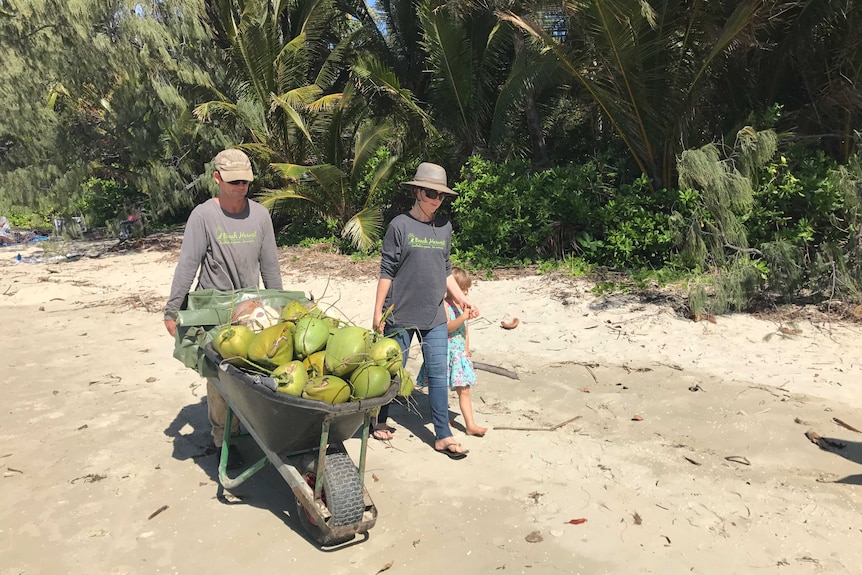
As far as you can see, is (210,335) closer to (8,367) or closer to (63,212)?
(8,367)

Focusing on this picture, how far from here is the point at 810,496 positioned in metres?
3.45

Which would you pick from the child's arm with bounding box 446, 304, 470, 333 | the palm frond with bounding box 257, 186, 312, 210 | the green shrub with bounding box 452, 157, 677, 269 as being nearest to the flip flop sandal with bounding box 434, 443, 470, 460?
the child's arm with bounding box 446, 304, 470, 333

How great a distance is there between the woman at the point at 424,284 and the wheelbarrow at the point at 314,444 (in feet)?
3.50

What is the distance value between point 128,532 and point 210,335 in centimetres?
111

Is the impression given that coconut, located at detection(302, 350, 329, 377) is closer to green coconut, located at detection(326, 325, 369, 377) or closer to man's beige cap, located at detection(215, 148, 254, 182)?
green coconut, located at detection(326, 325, 369, 377)

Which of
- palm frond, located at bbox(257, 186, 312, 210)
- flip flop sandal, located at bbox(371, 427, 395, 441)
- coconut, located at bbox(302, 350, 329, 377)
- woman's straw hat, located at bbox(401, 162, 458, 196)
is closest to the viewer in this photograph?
coconut, located at bbox(302, 350, 329, 377)

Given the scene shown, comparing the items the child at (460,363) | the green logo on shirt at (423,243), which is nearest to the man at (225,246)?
the green logo on shirt at (423,243)

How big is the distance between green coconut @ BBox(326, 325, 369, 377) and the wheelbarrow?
167 millimetres

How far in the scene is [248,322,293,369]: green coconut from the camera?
9.26 feet

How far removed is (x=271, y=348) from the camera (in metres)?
2.83

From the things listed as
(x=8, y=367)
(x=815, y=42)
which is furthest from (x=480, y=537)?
(x=815, y=42)

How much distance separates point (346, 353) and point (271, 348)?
0.35m

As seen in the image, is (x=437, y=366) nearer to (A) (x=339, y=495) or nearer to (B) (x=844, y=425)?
(A) (x=339, y=495)

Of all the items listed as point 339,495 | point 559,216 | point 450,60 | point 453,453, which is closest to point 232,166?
point 339,495
